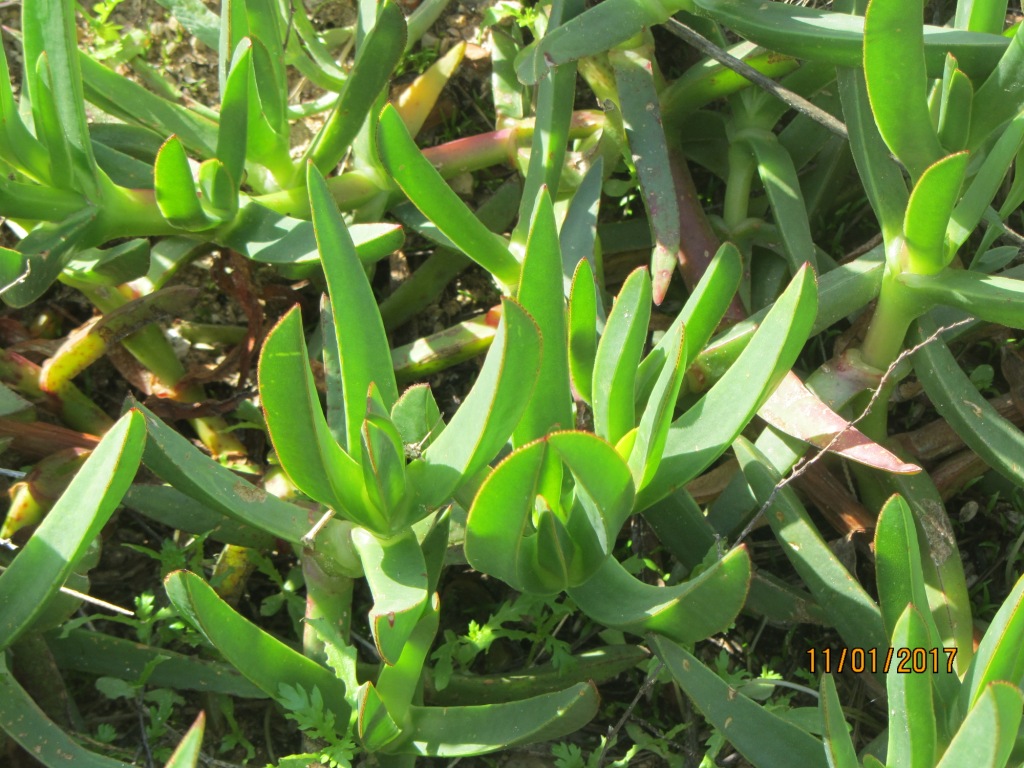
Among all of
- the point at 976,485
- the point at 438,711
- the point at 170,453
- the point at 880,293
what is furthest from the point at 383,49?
the point at 976,485

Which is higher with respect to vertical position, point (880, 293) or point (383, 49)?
point (383, 49)

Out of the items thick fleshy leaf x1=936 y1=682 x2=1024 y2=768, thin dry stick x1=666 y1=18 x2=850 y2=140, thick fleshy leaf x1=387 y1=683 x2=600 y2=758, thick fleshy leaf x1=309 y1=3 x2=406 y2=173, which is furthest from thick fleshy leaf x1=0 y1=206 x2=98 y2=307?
thick fleshy leaf x1=936 y1=682 x2=1024 y2=768

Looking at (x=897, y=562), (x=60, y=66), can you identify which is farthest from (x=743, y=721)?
(x=60, y=66)

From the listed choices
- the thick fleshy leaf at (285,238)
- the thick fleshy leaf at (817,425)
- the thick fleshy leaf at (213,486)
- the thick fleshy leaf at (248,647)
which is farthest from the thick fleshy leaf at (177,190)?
the thick fleshy leaf at (817,425)

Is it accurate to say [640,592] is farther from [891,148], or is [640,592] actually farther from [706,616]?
[891,148]

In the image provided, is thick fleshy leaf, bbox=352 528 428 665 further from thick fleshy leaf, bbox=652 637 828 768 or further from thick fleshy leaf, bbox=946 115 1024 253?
thick fleshy leaf, bbox=946 115 1024 253
